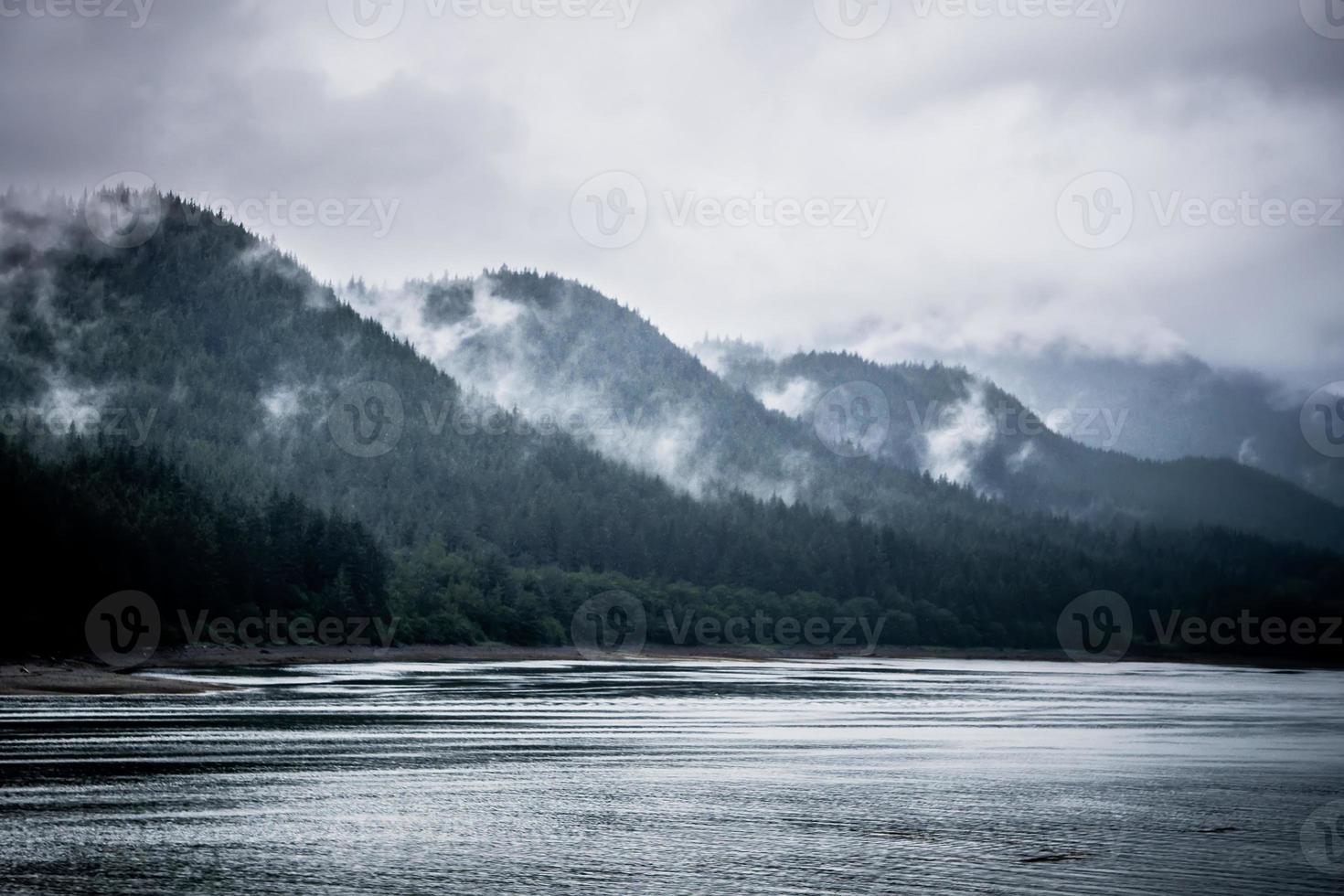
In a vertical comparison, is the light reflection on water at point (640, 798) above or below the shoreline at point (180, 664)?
above

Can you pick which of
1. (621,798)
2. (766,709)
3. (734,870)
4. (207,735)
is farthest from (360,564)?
(734,870)

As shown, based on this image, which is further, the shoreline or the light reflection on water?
the shoreline

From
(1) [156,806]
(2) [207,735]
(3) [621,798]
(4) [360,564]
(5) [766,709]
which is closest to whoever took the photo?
(1) [156,806]

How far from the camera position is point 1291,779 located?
5384cm

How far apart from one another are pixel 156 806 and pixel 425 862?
12.4 m

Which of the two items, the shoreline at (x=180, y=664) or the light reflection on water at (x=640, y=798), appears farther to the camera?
the shoreline at (x=180, y=664)

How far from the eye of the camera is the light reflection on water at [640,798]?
108 feet

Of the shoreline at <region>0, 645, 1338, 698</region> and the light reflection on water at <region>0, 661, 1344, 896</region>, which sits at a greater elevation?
the light reflection on water at <region>0, 661, 1344, 896</region>

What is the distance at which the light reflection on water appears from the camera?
33.0 meters

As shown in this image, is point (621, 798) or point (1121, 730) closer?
point (621, 798)

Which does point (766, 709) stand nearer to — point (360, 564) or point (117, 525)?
point (117, 525)

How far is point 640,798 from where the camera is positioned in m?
46.1

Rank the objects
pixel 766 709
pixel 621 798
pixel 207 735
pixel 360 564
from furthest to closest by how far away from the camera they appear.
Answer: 1. pixel 360 564
2. pixel 766 709
3. pixel 207 735
4. pixel 621 798

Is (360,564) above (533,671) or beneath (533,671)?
above
